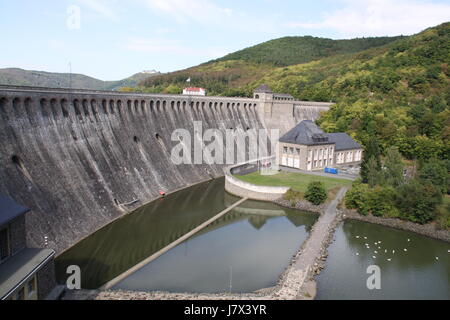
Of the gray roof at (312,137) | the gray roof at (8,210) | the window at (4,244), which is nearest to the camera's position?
the gray roof at (8,210)

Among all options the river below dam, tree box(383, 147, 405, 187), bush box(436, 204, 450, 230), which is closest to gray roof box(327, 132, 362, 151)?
tree box(383, 147, 405, 187)

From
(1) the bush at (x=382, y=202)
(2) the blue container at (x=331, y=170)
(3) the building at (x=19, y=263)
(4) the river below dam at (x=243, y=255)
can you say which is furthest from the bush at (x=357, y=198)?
(3) the building at (x=19, y=263)

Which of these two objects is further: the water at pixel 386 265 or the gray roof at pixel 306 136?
the gray roof at pixel 306 136

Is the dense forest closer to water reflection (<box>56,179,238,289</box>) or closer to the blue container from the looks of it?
the blue container

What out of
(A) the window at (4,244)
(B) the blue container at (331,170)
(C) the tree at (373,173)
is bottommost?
(B) the blue container at (331,170)

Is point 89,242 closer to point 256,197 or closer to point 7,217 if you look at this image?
point 7,217

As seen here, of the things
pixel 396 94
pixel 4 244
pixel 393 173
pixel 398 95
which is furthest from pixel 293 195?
pixel 396 94

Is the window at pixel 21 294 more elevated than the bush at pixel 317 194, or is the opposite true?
the window at pixel 21 294

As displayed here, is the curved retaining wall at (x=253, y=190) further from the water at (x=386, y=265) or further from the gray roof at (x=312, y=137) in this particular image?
the gray roof at (x=312, y=137)
